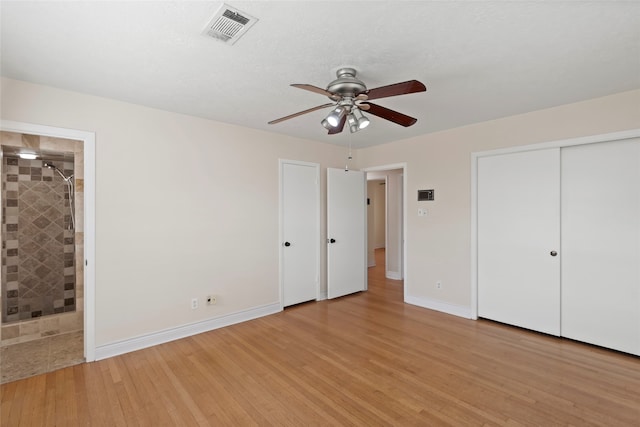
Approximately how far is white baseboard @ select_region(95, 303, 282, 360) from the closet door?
353 cm

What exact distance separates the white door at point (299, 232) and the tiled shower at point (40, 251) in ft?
7.72

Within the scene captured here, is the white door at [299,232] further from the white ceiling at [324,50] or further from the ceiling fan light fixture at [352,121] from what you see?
the ceiling fan light fixture at [352,121]

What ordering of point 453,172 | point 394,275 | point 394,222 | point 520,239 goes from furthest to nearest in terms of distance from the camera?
1. point 394,222
2. point 394,275
3. point 453,172
4. point 520,239

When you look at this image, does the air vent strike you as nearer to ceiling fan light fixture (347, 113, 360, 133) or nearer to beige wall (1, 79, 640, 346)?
ceiling fan light fixture (347, 113, 360, 133)

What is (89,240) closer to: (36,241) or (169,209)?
A: (169,209)

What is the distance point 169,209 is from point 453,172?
3623 millimetres

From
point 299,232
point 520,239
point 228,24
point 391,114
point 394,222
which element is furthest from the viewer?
point 394,222

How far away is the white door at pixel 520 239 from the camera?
328 centimetres

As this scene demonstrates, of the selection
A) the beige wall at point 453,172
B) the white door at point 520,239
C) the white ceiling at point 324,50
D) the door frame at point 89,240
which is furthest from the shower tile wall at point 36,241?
the white door at point 520,239

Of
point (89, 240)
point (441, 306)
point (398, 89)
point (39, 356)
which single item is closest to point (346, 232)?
point (441, 306)

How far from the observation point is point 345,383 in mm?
2406

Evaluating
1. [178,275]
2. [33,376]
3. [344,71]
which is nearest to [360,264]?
[178,275]

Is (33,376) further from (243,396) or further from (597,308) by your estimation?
(597,308)

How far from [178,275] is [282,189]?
5.75 feet
